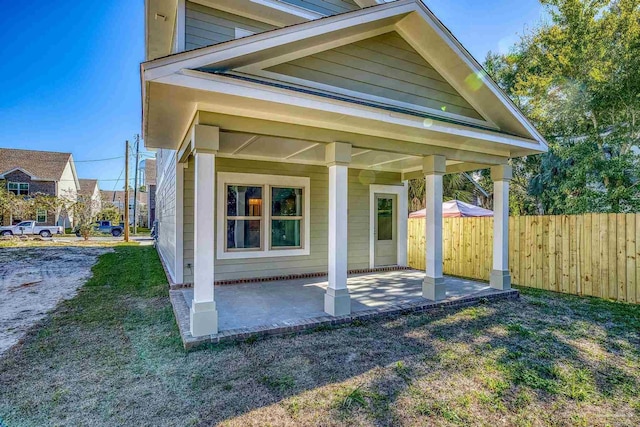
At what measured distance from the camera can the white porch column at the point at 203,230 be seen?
4.03m

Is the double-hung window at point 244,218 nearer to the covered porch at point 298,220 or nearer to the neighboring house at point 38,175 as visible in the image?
the covered porch at point 298,220

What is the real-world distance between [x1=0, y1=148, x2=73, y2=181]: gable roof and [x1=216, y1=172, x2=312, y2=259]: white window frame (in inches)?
1300

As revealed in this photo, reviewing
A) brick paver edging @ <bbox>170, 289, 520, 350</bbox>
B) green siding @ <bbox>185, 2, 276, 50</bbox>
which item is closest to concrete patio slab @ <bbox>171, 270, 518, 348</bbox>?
brick paver edging @ <bbox>170, 289, 520, 350</bbox>

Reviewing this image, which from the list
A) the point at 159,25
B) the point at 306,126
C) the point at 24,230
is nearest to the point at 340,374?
the point at 306,126

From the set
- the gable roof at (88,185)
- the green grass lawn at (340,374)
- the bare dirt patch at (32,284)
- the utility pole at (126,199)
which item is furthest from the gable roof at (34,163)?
the green grass lawn at (340,374)

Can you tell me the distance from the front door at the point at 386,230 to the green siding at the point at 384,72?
11.7 ft

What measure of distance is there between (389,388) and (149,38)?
8119 mm

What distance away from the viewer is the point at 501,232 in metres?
6.68

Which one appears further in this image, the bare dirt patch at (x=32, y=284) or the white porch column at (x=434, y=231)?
the white porch column at (x=434, y=231)

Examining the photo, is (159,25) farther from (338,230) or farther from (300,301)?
(300,301)

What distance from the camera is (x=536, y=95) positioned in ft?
35.3

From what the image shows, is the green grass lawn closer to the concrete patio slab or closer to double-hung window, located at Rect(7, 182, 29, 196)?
the concrete patio slab

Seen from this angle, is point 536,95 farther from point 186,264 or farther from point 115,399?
point 115,399

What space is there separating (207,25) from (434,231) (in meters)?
5.29
